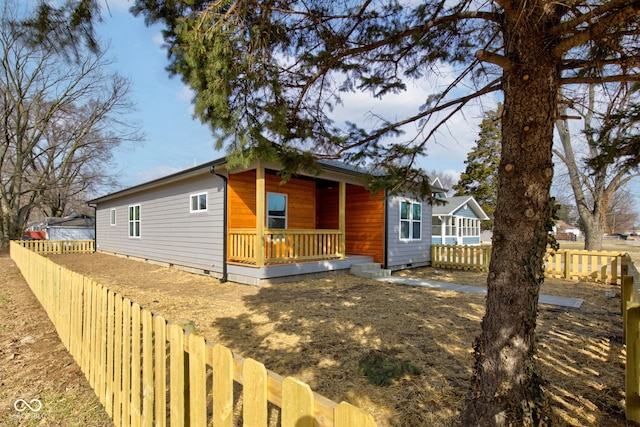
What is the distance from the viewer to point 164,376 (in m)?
1.89

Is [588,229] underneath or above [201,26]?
underneath

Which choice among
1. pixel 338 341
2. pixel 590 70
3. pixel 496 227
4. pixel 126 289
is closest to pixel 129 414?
pixel 338 341

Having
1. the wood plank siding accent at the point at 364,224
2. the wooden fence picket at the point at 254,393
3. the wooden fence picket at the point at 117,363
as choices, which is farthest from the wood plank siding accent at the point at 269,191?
the wooden fence picket at the point at 254,393

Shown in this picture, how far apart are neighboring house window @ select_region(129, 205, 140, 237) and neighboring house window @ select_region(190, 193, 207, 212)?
539 cm

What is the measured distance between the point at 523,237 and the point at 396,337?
2717 millimetres

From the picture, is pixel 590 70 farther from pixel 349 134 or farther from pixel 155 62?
pixel 155 62

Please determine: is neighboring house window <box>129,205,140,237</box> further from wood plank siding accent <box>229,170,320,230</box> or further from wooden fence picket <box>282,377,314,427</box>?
wooden fence picket <box>282,377,314,427</box>

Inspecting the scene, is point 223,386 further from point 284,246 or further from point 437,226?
point 437,226

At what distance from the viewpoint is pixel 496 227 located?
2275 millimetres

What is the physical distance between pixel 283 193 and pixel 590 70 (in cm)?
871

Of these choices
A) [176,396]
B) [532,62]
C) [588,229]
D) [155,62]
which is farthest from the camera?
[588,229]

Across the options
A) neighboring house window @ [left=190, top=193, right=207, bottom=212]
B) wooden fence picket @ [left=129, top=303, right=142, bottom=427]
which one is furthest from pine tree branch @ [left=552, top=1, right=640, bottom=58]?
neighboring house window @ [left=190, top=193, right=207, bottom=212]

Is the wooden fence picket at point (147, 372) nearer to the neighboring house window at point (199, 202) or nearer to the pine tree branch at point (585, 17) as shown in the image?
the pine tree branch at point (585, 17)

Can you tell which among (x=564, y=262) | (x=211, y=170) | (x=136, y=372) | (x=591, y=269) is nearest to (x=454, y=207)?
(x=564, y=262)
